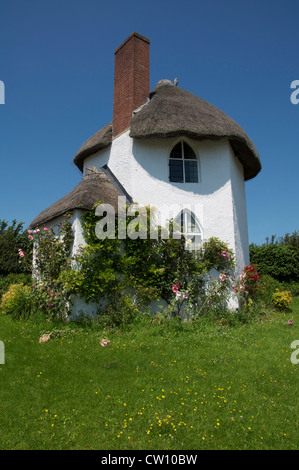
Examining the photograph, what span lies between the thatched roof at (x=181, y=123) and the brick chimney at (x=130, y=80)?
0.42 meters

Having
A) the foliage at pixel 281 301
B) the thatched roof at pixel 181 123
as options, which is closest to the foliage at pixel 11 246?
the thatched roof at pixel 181 123

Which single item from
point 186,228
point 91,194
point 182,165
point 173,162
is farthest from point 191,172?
point 91,194

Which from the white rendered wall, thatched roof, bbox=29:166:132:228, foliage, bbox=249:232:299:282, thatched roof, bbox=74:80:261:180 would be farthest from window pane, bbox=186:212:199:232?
foliage, bbox=249:232:299:282

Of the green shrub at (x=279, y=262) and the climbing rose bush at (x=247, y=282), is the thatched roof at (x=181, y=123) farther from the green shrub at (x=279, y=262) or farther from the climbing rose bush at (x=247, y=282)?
the green shrub at (x=279, y=262)

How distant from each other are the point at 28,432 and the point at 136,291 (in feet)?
17.6

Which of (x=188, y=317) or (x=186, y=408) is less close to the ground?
(x=188, y=317)

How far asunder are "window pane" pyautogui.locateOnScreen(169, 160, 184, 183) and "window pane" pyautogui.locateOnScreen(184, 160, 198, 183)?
7.1 inches

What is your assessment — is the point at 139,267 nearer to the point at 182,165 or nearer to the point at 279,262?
the point at 182,165

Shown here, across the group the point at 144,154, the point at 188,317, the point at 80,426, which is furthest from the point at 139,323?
the point at 144,154

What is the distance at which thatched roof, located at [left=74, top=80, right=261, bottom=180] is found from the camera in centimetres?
979

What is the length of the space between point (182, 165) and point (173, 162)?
1.04ft

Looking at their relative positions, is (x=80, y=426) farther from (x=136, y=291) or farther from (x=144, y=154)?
(x=144, y=154)

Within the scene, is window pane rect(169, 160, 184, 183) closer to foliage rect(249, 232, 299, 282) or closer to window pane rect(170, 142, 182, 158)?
window pane rect(170, 142, 182, 158)
